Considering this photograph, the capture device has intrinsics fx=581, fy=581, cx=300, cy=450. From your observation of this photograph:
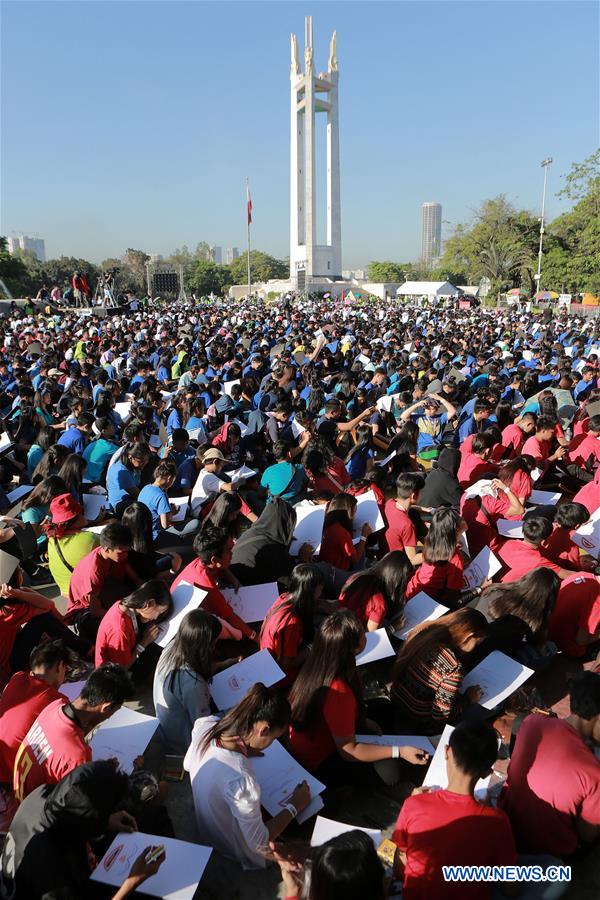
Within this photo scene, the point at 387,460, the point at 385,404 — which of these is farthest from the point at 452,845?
the point at 385,404

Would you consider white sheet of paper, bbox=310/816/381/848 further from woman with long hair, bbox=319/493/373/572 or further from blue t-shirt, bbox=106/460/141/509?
blue t-shirt, bbox=106/460/141/509

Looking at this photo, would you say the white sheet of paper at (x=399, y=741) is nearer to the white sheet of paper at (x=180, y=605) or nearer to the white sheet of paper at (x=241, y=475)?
the white sheet of paper at (x=180, y=605)

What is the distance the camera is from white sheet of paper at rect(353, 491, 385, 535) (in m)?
4.96

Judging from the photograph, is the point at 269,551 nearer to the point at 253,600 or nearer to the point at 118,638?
the point at 253,600

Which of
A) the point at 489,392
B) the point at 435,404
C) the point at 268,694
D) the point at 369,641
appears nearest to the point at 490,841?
the point at 268,694

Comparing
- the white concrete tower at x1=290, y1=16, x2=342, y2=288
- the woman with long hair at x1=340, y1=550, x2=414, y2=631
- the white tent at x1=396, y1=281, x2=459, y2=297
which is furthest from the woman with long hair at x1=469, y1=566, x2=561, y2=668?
the white concrete tower at x1=290, y1=16, x2=342, y2=288

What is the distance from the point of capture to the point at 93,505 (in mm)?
5516

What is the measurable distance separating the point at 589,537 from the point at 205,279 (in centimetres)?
7953

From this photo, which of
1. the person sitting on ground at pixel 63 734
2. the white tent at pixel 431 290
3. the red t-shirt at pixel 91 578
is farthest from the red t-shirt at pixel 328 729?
the white tent at pixel 431 290

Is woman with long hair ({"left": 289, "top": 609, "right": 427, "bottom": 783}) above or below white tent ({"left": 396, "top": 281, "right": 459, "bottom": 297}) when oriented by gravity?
below

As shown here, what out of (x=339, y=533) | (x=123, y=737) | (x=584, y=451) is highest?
(x=584, y=451)

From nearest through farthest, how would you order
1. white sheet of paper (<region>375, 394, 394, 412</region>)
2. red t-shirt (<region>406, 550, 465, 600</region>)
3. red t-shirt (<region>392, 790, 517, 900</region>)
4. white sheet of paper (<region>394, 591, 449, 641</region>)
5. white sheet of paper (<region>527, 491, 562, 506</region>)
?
red t-shirt (<region>392, 790, 517, 900</region>) → white sheet of paper (<region>394, 591, 449, 641</region>) → red t-shirt (<region>406, 550, 465, 600</region>) → white sheet of paper (<region>527, 491, 562, 506</region>) → white sheet of paper (<region>375, 394, 394, 412</region>)

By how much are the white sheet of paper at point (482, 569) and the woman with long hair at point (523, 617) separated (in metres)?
0.72

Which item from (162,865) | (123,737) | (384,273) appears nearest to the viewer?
(162,865)
